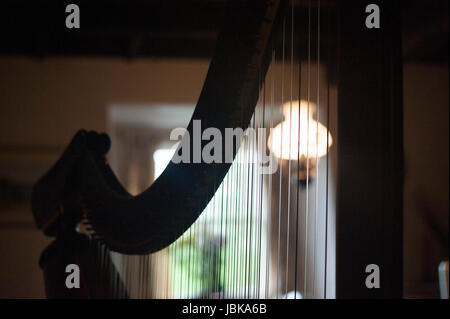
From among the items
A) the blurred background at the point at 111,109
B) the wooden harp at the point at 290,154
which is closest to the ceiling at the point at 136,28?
the blurred background at the point at 111,109

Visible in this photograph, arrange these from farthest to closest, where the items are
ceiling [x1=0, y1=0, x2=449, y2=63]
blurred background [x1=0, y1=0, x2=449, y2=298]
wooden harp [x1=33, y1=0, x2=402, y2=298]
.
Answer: blurred background [x1=0, y1=0, x2=449, y2=298] → ceiling [x1=0, y1=0, x2=449, y2=63] → wooden harp [x1=33, y1=0, x2=402, y2=298]

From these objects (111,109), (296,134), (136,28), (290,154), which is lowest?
(290,154)

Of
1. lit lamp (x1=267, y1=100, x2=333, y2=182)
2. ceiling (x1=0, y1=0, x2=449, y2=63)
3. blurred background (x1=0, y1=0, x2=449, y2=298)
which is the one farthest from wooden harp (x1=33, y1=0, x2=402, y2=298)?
blurred background (x1=0, y1=0, x2=449, y2=298)

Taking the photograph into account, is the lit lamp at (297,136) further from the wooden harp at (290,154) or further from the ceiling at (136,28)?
the ceiling at (136,28)

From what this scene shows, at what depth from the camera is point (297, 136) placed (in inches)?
43.1

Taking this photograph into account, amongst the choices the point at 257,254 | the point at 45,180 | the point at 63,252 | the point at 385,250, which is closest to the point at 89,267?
the point at 63,252

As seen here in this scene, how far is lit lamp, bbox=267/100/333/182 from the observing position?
0.96m

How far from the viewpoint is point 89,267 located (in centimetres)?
161

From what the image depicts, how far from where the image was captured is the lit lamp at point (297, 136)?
3.15 ft

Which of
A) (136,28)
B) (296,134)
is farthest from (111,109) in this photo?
Answer: (296,134)

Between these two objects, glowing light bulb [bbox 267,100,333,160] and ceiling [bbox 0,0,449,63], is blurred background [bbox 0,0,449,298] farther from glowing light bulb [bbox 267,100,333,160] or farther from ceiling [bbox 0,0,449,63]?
glowing light bulb [bbox 267,100,333,160]

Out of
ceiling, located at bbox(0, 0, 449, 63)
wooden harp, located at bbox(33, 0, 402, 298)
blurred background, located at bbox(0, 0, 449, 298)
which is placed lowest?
wooden harp, located at bbox(33, 0, 402, 298)

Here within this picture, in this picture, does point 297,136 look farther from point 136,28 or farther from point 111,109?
point 111,109

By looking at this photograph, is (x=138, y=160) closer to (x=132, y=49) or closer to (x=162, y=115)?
(x=162, y=115)
